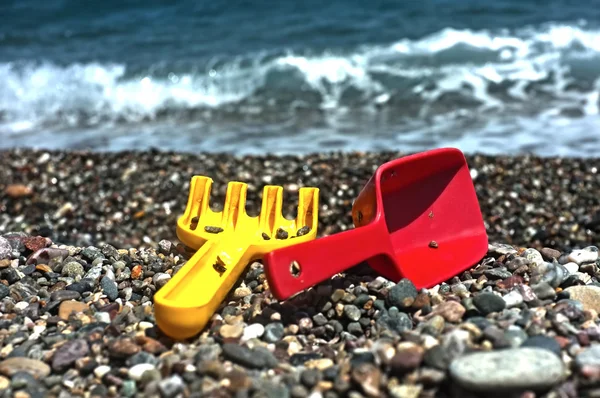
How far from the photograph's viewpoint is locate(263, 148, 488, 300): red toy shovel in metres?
2.01

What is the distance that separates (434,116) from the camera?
657cm

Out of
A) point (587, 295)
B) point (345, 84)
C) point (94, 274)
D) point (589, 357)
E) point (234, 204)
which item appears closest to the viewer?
point (589, 357)

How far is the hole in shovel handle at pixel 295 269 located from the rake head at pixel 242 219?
30cm

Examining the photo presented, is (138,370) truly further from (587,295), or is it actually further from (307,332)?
(587,295)

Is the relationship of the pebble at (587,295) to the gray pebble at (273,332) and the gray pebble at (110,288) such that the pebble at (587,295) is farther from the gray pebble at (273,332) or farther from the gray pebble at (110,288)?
the gray pebble at (110,288)

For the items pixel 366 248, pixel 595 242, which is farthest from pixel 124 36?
pixel 366 248

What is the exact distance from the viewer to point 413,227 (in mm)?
2461

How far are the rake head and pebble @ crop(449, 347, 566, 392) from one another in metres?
0.91

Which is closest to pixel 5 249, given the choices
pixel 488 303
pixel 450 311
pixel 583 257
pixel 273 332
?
pixel 273 332

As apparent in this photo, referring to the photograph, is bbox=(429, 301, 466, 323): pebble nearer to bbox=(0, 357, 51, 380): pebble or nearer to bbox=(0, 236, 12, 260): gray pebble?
bbox=(0, 357, 51, 380): pebble

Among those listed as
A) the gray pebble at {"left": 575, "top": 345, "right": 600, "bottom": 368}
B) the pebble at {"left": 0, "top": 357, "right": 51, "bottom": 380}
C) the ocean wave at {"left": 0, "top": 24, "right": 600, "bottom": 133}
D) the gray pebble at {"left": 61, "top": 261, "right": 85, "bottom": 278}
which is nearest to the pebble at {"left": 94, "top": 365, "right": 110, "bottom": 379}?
the pebble at {"left": 0, "top": 357, "right": 51, "bottom": 380}

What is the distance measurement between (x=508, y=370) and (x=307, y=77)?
22.5 ft

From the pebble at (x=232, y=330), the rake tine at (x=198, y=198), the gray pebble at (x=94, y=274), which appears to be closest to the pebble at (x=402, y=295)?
the pebble at (x=232, y=330)

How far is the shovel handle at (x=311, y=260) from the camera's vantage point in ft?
5.99
